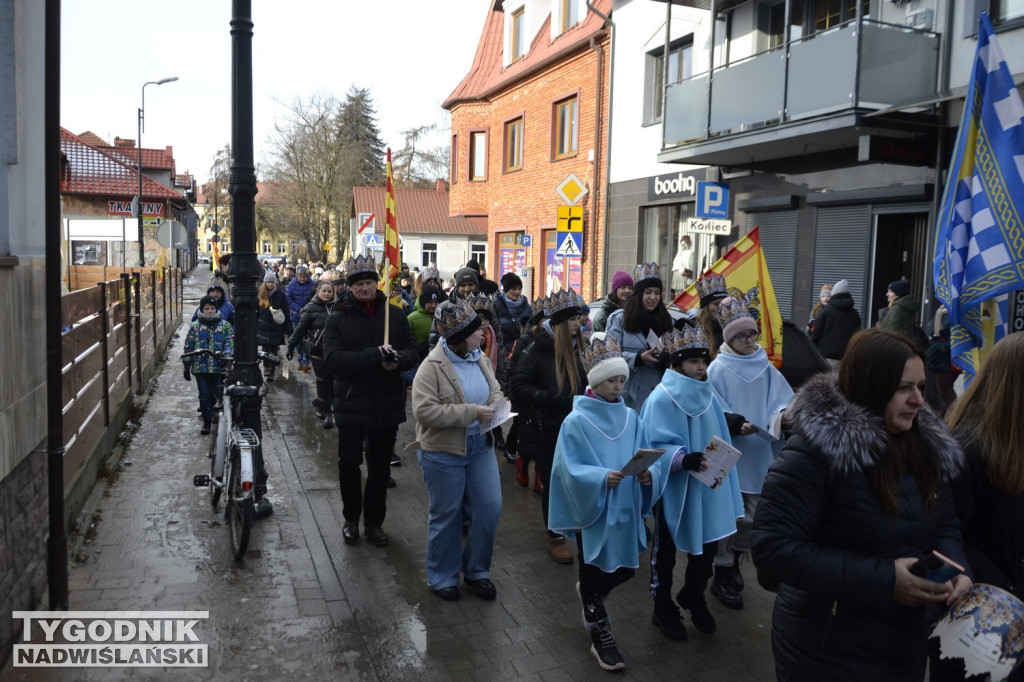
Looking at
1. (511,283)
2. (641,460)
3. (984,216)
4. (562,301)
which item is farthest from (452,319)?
(511,283)

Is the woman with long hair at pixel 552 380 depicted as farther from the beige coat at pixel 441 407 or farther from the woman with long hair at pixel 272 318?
the woman with long hair at pixel 272 318

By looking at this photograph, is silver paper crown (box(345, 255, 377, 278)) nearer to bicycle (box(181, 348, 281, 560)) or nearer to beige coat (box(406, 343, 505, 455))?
beige coat (box(406, 343, 505, 455))

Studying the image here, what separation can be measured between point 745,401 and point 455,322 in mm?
1859

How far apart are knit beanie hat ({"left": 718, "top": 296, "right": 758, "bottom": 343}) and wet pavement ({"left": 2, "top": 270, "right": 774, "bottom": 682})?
1.67 m

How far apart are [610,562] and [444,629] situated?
107cm

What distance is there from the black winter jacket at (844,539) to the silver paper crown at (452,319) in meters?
2.75

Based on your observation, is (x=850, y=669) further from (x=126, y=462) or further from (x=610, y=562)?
(x=126, y=462)

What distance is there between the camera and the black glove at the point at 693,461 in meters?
4.31

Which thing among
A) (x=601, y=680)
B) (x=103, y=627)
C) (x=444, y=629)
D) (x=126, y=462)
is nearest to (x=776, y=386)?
(x=601, y=680)

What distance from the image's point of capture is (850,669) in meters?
2.51

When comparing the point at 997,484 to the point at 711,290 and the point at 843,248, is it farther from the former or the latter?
the point at 843,248

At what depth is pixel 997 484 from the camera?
278 cm

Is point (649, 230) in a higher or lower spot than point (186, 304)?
higher

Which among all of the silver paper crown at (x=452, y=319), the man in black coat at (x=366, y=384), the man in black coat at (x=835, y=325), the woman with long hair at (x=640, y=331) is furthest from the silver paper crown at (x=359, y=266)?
the man in black coat at (x=835, y=325)
